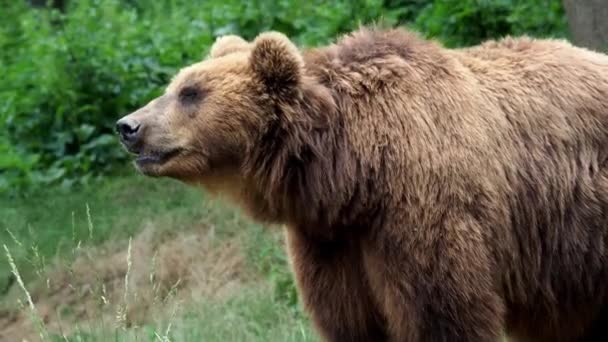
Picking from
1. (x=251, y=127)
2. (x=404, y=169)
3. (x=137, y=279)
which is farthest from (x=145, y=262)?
(x=404, y=169)

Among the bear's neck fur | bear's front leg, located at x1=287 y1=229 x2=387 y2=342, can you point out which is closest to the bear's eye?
the bear's neck fur

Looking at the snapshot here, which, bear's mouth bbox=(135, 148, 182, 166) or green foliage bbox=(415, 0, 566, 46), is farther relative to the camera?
green foliage bbox=(415, 0, 566, 46)

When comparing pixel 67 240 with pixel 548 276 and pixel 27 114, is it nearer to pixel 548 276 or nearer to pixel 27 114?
pixel 27 114

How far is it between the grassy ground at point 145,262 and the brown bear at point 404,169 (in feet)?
9.21

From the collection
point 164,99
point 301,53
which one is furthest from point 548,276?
point 164,99

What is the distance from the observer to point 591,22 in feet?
28.1

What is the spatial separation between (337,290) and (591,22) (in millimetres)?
4220

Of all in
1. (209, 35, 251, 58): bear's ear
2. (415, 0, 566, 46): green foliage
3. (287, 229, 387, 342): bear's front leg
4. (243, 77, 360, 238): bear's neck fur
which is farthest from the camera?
(415, 0, 566, 46): green foliage

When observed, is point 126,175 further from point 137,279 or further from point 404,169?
point 404,169

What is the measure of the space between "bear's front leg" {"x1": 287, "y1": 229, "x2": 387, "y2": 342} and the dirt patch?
3876 millimetres

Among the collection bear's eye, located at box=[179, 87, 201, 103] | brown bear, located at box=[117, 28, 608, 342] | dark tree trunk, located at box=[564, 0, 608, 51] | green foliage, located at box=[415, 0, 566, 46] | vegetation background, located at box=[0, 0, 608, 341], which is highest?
bear's eye, located at box=[179, 87, 201, 103]

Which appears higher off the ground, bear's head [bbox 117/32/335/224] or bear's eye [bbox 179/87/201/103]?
bear's eye [bbox 179/87/201/103]

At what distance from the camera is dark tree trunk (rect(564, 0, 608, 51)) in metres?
8.51

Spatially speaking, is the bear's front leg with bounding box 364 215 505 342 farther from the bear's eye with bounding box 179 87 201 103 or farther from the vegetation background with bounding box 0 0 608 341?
the vegetation background with bounding box 0 0 608 341
